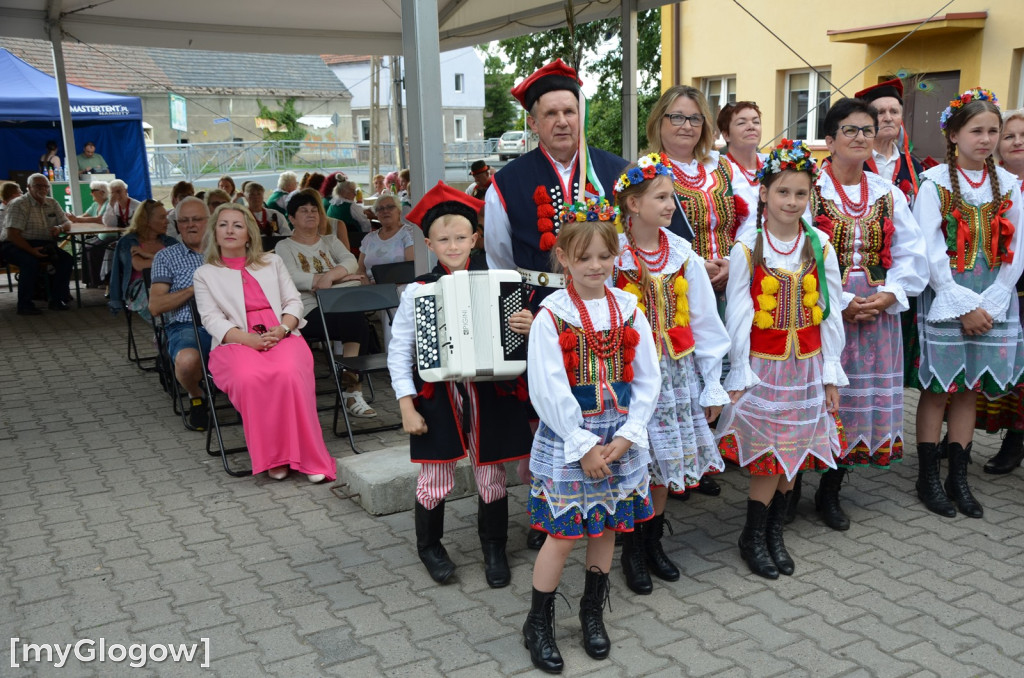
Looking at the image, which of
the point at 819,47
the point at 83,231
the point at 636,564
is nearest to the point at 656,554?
the point at 636,564

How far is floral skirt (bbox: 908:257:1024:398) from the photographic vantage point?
4289 mm

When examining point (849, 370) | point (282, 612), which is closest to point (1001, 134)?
point (849, 370)

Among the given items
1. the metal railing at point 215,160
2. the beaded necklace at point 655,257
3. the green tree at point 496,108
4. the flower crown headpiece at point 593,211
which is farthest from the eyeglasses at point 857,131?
the green tree at point 496,108

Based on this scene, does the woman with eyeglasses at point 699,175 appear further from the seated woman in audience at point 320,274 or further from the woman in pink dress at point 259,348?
the seated woman in audience at point 320,274

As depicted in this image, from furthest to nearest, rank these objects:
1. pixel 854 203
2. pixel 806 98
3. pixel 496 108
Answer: pixel 496 108
pixel 806 98
pixel 854 203

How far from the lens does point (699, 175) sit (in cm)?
413

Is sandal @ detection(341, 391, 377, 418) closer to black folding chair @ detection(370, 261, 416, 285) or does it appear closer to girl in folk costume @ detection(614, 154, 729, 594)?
black folding chair @ detection(370, 261, 416, 285)

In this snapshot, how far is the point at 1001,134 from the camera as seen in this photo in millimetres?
4465

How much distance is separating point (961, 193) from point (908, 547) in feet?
5.39

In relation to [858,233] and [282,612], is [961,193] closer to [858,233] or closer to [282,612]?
[858,233]

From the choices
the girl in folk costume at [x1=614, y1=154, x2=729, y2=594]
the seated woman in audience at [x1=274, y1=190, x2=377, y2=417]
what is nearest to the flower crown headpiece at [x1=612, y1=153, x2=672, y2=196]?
the girl in folk costume at [x1=614, y1=154, x2=729, y2=594]

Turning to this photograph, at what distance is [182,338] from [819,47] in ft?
39.8

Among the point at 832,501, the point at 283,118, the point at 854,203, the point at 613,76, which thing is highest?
the point at 283,118

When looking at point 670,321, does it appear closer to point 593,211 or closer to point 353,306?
point 593,211
